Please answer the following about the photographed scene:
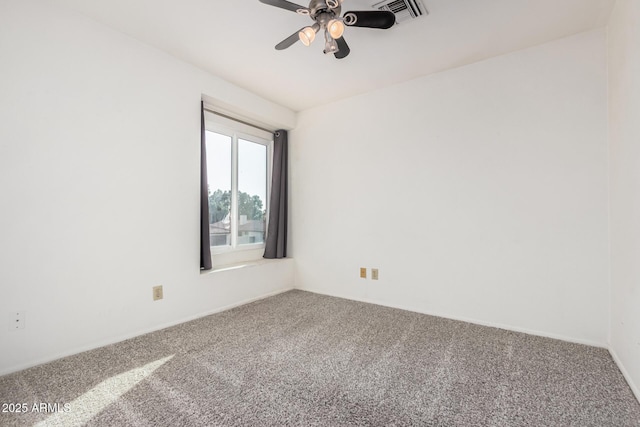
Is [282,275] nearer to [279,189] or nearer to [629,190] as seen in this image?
[279,189]

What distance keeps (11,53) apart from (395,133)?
2.91 metres

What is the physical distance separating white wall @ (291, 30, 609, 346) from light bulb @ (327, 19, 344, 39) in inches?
59.4

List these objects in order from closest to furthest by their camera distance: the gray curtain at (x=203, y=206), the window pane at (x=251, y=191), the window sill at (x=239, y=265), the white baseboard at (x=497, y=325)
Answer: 1. the white baseboard at (x=497, y=325)
2. the gray curtain at (x=203, y=206)
3. the window sill at (x=239, y=265)
4. the window pane at (x=251, y=191)

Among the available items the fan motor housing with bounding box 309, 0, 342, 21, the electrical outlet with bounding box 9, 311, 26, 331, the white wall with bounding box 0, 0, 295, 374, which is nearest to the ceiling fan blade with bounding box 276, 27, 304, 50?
the fan motor housing with bounding box 309, 0, 342, 21

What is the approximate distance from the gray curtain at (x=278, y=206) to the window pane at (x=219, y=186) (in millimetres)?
530

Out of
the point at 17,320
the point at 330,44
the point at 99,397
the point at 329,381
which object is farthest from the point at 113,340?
the point at 330,44

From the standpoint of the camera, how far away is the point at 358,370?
1797 millimetres

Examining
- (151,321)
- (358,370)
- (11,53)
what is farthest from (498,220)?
(11,53)

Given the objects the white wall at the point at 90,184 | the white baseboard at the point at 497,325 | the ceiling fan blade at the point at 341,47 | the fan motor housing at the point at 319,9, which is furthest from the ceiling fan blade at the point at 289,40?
the white baseboard at the point at 497,325

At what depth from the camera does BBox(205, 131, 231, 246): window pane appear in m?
3.15

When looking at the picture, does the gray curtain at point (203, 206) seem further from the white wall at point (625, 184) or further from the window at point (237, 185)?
the white wall at point (625, 184)

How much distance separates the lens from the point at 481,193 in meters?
2.57

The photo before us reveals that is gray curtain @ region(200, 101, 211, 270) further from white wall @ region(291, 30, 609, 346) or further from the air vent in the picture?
the air vent

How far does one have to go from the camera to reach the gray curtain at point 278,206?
3654 mm
